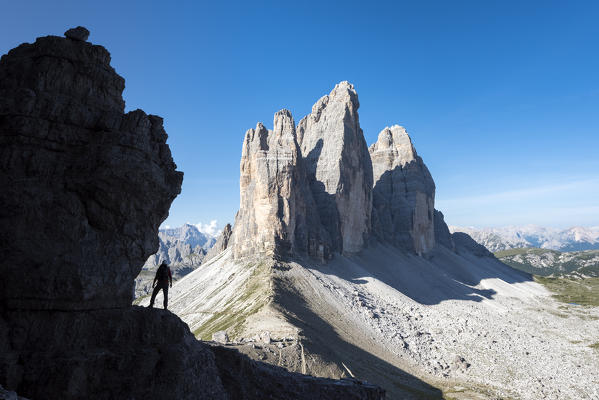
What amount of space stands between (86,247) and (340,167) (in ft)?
288

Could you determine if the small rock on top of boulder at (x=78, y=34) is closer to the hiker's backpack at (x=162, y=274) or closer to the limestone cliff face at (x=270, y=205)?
the hiker's backpack at (x=162, y=274)

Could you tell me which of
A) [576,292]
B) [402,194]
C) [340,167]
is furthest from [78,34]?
[576,292]

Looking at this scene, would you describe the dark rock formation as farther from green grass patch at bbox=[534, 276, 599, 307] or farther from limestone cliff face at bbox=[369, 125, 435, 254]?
green grass patch at bbox=[534, 276, 599, 307]

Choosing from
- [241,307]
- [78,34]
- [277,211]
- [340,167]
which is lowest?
[241,307]

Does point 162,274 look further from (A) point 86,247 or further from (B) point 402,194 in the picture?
(B) point 402,194

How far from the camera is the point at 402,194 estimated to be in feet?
438

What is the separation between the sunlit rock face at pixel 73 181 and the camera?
11930 millimetres

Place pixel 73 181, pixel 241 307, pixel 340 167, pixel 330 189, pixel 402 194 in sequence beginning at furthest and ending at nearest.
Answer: pixel 402 194
pixel 340 167
pixel 330 189
pixel 241 307
pixel 73 181

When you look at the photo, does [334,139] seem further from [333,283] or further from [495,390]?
[495,390]

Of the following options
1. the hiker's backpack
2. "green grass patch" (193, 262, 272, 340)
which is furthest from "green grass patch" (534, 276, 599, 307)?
the hiker's backpack

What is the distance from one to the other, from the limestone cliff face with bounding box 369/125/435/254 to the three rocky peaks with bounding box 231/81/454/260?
365mm

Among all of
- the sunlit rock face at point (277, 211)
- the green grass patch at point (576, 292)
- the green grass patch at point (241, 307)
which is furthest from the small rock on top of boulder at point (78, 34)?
the green grass patch at point (576, 292)

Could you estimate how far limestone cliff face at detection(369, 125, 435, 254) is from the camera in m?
123

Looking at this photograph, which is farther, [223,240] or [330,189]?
[223,240]
